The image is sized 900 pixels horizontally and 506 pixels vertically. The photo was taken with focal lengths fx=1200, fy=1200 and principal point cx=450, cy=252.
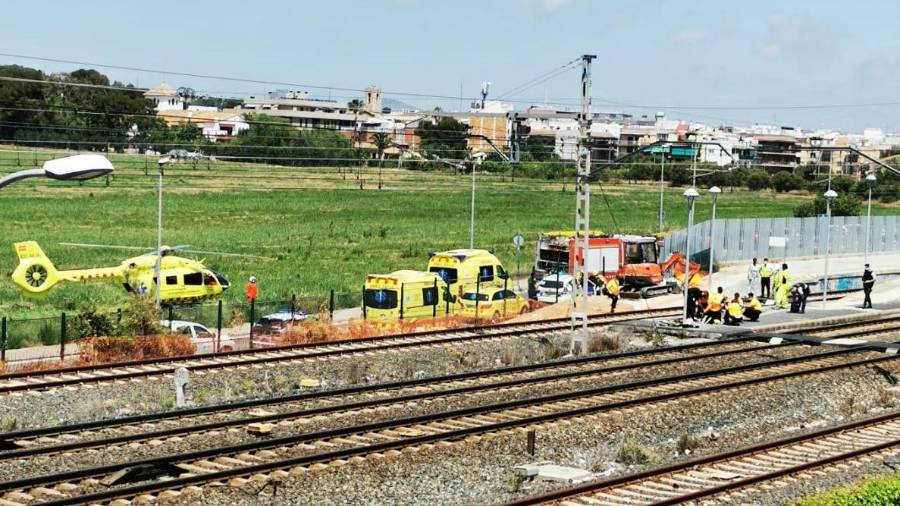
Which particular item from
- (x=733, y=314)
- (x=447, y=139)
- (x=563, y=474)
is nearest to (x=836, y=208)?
(x=447, y=139)

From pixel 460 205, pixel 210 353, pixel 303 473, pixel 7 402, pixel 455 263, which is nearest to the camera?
pixel 303 473

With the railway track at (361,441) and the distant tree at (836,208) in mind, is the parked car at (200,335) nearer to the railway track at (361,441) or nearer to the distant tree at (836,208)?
the railway track at (361,441)

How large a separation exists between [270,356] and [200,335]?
3.60 meters

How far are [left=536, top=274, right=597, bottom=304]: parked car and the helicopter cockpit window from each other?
12.7 metres

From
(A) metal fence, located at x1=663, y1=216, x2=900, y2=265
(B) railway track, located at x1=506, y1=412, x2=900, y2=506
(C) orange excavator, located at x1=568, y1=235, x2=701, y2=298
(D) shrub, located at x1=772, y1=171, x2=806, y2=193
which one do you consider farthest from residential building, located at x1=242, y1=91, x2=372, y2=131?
(B) railway track, located at x1=506, y1=412, x2=900, y2=506

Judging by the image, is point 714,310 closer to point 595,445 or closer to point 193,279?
point 193,279

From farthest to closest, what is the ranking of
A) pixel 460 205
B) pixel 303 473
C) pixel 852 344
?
pixel 460 205
pixel 852 344
pixel 303 473

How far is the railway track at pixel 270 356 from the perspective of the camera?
2634 cm

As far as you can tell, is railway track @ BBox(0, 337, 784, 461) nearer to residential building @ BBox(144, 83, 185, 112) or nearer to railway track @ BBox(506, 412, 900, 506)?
railway track @ BBox(506, 412, 900, 506)

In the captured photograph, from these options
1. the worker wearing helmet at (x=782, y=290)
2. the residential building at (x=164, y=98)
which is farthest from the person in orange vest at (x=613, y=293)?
the residential building at (x=164, y=98)

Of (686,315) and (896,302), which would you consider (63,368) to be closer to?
(686,315)

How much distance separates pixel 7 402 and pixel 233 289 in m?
25.0

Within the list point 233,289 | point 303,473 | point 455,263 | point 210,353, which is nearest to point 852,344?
point 455,263

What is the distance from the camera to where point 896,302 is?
4869cm
